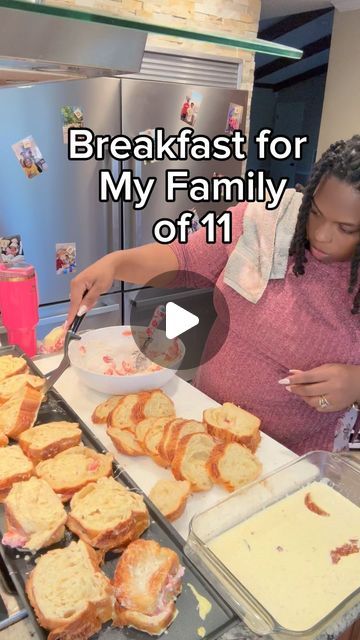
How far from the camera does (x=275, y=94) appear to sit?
23.9 feet

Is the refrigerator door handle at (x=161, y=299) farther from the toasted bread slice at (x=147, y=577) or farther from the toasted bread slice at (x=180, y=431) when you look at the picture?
the toasted bread slice at (x=147, y=577)

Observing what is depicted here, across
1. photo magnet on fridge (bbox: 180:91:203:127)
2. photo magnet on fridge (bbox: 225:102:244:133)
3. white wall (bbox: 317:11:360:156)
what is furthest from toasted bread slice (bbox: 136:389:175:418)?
white wall (bbox: 317:11:360:156)

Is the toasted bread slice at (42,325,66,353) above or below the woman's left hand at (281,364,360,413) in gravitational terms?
below

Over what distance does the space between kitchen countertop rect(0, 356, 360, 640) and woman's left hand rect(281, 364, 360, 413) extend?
15cm

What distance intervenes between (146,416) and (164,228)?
1823mm

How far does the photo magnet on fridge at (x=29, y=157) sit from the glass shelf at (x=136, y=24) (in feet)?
6.24

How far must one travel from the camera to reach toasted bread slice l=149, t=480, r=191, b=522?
94cm

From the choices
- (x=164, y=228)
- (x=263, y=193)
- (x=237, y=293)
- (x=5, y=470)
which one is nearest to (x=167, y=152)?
(x=164, y=228)

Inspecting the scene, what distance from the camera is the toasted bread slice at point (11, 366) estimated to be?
1290 mm

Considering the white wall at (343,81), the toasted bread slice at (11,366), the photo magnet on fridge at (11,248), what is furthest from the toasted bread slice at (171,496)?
the white wall at (343,81)

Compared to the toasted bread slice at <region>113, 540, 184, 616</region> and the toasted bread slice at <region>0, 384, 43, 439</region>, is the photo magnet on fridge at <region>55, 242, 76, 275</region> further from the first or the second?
the toasted bread slice at <region>113, 540, 184, 616</region>

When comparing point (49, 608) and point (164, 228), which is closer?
point (49, 608)

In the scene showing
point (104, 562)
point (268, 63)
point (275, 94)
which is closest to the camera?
point (104, 562)

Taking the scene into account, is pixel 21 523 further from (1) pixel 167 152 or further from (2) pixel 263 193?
(1) pixel 167 152
